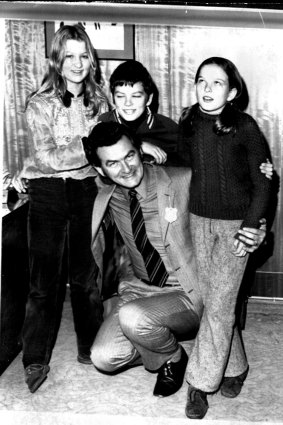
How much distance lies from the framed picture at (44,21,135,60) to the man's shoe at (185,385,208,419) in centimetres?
177

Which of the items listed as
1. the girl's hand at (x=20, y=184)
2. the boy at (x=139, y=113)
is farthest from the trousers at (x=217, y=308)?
the girl's hand at (x=20, y=184)

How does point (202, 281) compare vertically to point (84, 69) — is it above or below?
below

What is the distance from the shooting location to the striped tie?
7.73 ft

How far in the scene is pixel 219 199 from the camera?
220 centimetres

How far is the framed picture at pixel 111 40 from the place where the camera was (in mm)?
3062

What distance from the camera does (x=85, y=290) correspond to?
253 cm

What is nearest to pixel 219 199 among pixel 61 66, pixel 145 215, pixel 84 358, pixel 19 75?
pixel 145 215

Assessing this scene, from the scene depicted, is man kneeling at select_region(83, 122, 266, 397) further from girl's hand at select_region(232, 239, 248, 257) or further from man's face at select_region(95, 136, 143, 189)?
girl's hand at select_region(232, 239, 248, 257)

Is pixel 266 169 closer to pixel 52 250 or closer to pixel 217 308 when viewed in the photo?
pixel 217 308

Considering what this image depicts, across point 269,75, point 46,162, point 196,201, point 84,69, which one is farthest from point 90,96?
point 269,75

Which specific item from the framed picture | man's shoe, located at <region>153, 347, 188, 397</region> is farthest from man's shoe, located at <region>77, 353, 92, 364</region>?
the framed picture

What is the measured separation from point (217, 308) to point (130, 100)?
89 cm

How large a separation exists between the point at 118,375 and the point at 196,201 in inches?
Answer: 34.8

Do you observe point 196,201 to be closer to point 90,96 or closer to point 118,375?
point 90,96
